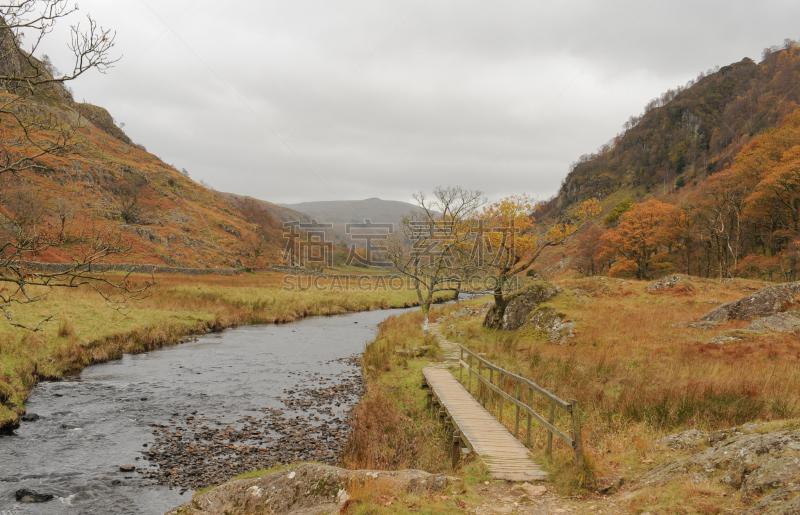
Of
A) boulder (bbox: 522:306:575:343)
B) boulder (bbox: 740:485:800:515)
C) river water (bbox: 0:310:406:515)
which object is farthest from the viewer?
boulder (bbox: 522:306:575:343)

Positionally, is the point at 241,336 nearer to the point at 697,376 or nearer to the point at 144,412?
the point at 144,412

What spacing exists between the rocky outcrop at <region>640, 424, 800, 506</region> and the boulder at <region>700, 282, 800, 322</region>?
15547 mm

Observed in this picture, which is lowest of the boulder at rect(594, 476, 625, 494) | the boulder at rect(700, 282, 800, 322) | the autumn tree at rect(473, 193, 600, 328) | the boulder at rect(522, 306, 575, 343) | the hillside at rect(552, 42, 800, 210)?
the boulder at rect(594, 476, 625, 494)

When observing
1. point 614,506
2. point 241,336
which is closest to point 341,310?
point 241,336

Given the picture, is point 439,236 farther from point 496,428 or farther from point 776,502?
point 776,502

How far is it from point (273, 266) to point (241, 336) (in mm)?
75170

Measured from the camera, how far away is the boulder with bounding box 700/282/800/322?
20.0m

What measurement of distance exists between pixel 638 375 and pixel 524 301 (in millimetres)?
12539

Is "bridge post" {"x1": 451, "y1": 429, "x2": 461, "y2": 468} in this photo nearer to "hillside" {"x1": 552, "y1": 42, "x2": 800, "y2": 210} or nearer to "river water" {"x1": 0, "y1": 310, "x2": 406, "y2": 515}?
"river water" {"x1": 0, "y1": 310, "x2": 406, "y2": 515}

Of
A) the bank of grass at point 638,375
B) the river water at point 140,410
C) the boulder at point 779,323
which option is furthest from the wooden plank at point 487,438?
the boulder at point 779,323

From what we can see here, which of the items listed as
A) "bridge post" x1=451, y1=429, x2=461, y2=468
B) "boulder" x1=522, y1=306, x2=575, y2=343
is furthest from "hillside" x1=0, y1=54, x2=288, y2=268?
"bridge post" x1=451, y1=429, x2=461, y2=468

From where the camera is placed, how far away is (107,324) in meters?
25.4

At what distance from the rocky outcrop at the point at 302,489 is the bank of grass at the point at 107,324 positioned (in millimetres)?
9263

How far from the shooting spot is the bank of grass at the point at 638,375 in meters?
8.74
